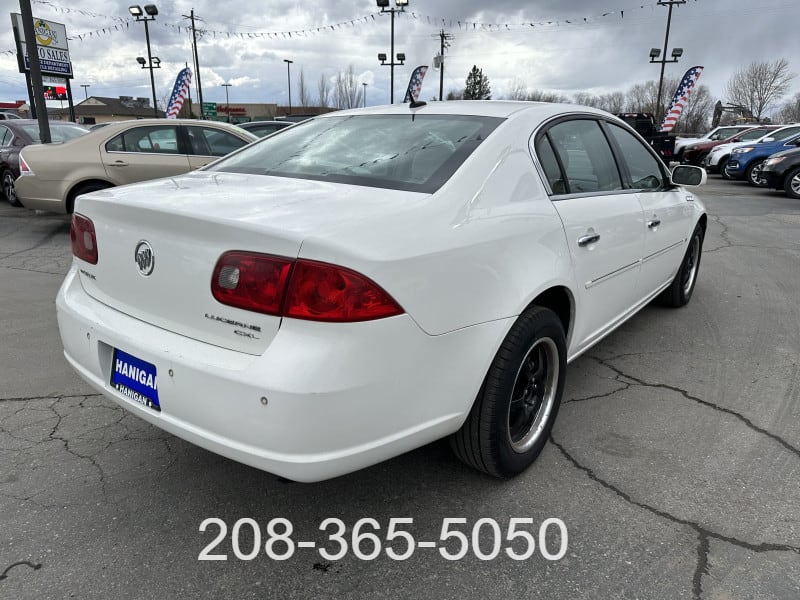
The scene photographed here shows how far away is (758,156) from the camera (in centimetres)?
1544

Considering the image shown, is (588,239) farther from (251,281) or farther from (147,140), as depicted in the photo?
(147,140)

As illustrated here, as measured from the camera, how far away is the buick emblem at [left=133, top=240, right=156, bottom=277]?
6.89ft

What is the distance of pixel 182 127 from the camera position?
8.17m

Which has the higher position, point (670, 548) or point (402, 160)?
point (402, 160)

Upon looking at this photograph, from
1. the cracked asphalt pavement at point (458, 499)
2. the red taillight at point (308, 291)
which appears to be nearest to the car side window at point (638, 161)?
the cracked asphalt pavement at point (458, 499)

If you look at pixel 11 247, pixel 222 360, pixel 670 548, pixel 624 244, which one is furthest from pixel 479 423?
pixel 11 247

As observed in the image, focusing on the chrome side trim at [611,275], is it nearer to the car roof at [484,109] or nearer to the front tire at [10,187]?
the car roof at [484,109]

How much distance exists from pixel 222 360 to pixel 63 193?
7034mm

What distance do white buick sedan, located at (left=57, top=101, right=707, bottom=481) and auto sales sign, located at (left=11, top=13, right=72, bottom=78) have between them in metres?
13.0

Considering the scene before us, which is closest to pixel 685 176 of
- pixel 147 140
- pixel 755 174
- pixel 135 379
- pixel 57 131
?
pixel 135 379

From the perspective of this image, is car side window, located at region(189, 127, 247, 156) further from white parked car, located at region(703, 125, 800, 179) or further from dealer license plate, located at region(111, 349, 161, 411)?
white parked car, located at region(703, 125, 800, 179)

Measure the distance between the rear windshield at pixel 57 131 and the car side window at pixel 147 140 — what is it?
9.25ft

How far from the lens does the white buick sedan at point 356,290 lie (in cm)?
178

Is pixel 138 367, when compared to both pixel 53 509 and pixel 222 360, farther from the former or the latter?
pixel 53 509
